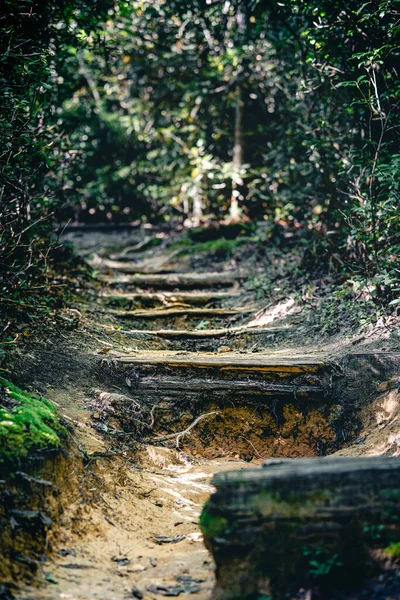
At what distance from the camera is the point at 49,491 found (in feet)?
8.44

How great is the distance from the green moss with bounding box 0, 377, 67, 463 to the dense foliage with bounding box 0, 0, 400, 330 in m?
1.26

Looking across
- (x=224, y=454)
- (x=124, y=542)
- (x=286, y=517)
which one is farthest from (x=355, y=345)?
(x=124, y=542)

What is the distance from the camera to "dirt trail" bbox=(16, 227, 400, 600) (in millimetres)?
2426

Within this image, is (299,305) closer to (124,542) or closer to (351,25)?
(351,25)

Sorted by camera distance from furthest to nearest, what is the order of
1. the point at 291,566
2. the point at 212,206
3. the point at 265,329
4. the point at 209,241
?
1. the point at 212,206
2. the point at 209,241
3. the point at 265,329
4. the point at 291,566

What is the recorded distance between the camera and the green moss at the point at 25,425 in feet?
8.20

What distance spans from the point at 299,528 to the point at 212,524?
44cm

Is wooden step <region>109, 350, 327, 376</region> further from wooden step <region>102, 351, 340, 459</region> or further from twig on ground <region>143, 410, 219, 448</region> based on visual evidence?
twig on ground <region>143, 410, 219, 448</region>

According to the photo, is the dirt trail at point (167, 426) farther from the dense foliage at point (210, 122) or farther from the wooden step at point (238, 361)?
the dense foliage at point (210, 122)

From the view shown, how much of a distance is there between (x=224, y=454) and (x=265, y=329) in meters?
1.75

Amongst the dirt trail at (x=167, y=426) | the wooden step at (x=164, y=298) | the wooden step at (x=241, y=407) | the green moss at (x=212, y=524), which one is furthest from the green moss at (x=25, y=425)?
the wooden step at (x=164, y=298)

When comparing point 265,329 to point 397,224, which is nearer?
point 397,224

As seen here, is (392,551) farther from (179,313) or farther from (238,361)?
(179,313)

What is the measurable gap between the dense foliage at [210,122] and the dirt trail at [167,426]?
4.02ft
